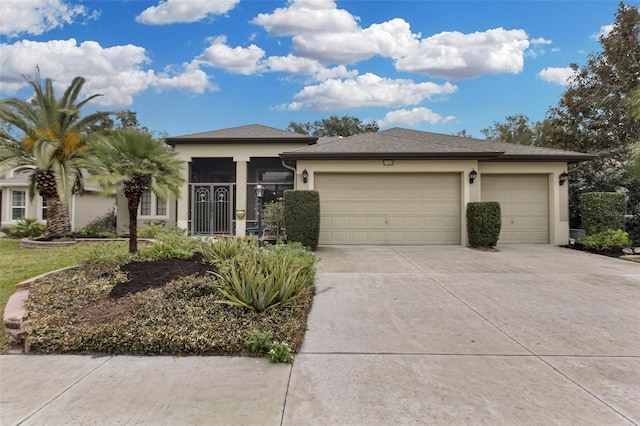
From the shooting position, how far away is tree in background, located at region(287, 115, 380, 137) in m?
35.8

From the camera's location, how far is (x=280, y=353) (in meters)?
3.37

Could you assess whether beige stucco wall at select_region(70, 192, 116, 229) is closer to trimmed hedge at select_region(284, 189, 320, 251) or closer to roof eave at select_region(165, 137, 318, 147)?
roof eave at select_region(165, 137, 318, 147)

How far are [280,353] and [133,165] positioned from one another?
16.1 ft

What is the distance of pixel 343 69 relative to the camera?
1997 cm

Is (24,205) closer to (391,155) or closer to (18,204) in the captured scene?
(18,204)

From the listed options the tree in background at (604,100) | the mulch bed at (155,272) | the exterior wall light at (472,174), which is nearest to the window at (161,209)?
the mulch bed at (155,272)

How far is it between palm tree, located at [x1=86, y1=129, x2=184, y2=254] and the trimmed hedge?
3.96 metres

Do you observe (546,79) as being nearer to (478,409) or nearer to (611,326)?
(611,326)

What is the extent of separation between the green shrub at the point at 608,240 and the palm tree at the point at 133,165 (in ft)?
39.6

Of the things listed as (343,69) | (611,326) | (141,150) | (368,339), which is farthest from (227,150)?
(611,326)

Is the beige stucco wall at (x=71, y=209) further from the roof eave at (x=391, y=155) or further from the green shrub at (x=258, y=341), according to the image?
the green shrub at (x=258, y=341)

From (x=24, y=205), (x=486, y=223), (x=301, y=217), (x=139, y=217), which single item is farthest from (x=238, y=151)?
(x=24, y=205)

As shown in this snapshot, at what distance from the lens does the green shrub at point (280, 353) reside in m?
3.32

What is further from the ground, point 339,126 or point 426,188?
point 339,126
